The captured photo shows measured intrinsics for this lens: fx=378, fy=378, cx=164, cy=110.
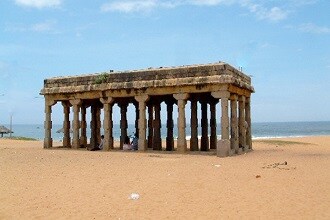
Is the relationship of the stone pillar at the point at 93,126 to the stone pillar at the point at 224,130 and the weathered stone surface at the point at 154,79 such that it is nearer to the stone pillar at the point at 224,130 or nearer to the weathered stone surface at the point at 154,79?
the weathered stone surface at the point at 154,79

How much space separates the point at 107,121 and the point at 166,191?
1389cm

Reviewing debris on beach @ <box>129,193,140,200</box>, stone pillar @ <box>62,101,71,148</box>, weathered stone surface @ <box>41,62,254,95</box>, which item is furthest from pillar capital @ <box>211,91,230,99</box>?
stone pillar @ <box>62,101,71,148</box>

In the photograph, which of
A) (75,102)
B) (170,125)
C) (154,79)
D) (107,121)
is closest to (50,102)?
(75,102)

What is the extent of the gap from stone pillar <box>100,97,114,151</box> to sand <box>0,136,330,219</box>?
306 inches

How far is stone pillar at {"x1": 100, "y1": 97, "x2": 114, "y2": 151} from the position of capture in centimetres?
2386

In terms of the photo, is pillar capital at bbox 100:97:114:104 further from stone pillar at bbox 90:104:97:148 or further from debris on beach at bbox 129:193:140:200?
debris on beach at bbox 129:193:140:200

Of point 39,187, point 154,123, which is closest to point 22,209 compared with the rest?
point 39,187

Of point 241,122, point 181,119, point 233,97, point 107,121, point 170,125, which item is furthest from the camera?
point 170,125

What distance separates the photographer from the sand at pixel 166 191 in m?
8.59

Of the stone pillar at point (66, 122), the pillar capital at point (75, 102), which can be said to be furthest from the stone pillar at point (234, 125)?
the stone pillar at point (66, 122)

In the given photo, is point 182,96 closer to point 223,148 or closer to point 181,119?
point 181,119

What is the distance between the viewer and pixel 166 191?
10750mm

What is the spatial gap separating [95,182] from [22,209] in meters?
3.35

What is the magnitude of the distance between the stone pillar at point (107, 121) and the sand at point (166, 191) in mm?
7778
